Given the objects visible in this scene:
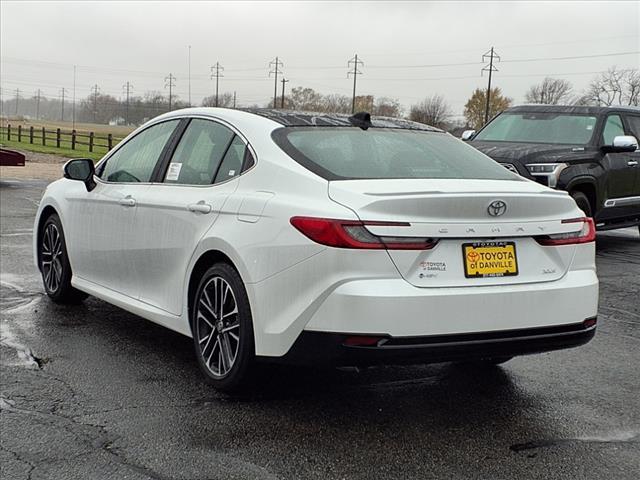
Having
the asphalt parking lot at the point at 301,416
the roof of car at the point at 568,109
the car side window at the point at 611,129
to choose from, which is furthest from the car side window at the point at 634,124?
the asphalt parking lot at the point at 301,416

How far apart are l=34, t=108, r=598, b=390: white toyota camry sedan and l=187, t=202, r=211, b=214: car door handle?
0.01m

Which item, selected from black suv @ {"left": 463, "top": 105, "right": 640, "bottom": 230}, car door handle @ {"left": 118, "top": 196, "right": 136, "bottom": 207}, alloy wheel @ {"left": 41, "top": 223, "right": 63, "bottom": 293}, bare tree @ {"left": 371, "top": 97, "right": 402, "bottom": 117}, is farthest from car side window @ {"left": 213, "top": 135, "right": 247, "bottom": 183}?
bare tree @ {"left": 371, "top": 97, "right": 402, "bottom": 117}

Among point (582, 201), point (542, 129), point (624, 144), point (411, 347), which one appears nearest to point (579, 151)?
point (624, 144)

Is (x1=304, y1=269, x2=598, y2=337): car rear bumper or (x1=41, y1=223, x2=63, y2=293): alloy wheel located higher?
(x1=304, y1=269, x2=598, y2=337): car rear bumper

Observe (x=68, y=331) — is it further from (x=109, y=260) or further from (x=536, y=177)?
(x=536, y=177)

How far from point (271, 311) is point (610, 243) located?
30.1ft

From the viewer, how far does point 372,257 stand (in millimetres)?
3596

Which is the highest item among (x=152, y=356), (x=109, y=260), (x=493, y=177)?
(x=493, y=177)

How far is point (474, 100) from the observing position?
115125 mm

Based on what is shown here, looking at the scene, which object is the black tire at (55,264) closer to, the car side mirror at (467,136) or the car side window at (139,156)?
the car side window at (139,156)

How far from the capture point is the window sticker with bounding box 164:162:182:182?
5008 millimetres

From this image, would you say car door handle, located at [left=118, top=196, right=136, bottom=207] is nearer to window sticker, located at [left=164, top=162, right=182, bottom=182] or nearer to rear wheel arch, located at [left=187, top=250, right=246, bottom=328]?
window sticker, located at [left=164, top=162, right=182, bottom=182]

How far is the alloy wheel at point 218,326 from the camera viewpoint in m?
4.20

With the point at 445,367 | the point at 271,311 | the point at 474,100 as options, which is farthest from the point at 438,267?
the point at 474,100
